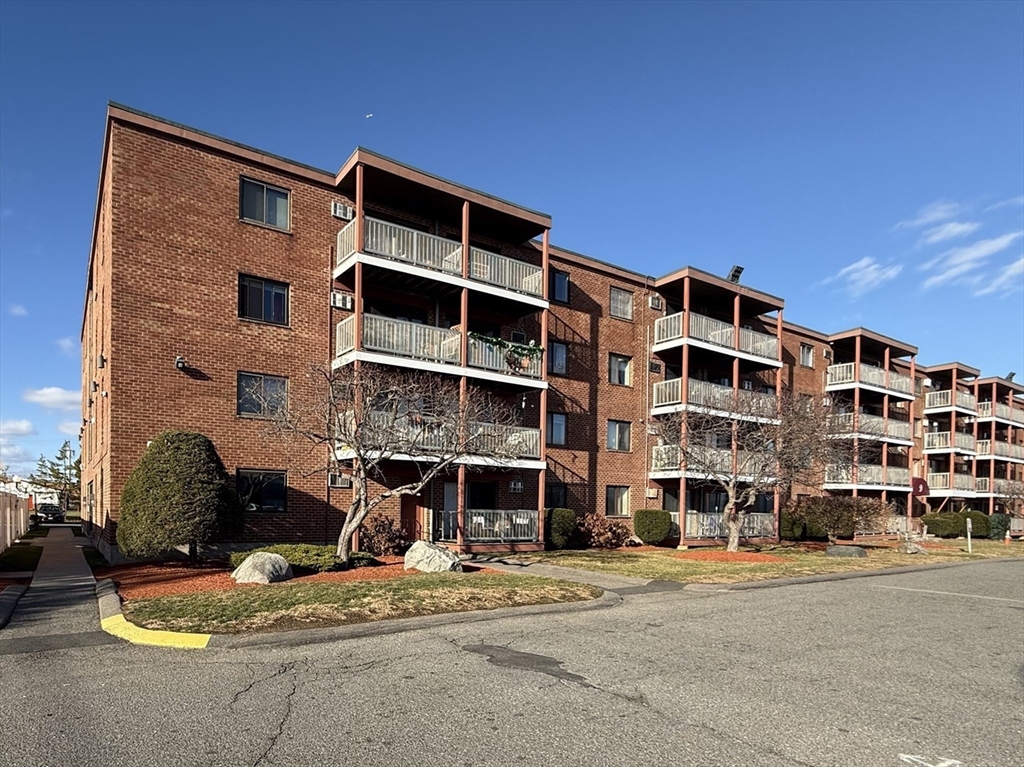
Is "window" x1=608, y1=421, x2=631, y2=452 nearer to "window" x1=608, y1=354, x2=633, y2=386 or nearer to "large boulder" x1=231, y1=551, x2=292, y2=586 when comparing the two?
"window" x1=608, y1=354, x2=633, y2=386

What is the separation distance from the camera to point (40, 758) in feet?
15.5

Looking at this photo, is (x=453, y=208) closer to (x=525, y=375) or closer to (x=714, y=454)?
(x=525, y=375)

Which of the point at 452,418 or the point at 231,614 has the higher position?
the point at 452,418

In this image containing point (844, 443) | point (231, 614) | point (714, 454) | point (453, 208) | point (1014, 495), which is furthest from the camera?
point (1014, 495)

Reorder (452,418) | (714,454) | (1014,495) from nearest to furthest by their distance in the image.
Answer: (452,418)
(714,454)
(1014,495)

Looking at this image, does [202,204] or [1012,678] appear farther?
[202,204]

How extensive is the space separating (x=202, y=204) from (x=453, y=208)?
7064 millimetres

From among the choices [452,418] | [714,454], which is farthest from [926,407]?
[452,418]

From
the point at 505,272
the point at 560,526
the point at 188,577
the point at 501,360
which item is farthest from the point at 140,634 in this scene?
the point at 505,272

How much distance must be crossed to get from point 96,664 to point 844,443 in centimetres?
3044

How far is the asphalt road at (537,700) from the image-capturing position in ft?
16.3

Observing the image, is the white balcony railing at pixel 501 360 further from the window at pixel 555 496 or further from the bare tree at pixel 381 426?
the window at pixel 555 496

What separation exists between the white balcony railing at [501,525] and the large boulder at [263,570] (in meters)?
7.96

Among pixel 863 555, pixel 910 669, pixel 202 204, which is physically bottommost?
pixel 863 555
